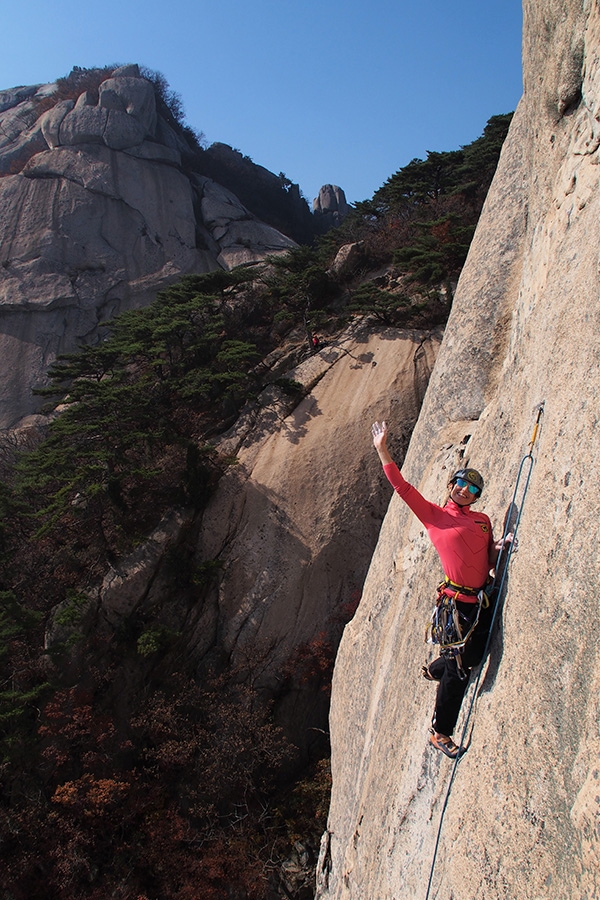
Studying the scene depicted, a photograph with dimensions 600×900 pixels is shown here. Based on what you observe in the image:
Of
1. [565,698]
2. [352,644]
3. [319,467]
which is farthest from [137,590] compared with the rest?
[565,698]

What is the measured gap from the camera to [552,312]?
4.48 m

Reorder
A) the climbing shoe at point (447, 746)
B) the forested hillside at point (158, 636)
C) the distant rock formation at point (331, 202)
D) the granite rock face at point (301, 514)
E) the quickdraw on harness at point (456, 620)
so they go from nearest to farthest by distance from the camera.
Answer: the quickdraw on harness at point (456, 620) → the climbing shoe at point (447, 746) → the forested hillside at point (158, 636) → the granite rock face at point (301, 514) → the distant rock formation at point (331, 202)

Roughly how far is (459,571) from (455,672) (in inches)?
31.8

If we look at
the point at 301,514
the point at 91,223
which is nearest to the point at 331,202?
the point at 91,223

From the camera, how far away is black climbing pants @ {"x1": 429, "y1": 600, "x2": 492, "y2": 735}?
4.04 meters

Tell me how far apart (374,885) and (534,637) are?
13.9 feet

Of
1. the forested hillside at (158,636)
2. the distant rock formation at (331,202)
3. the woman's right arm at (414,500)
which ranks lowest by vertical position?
the forested hillside at (158,636)

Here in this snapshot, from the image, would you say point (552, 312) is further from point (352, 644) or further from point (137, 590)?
point (137, 590)

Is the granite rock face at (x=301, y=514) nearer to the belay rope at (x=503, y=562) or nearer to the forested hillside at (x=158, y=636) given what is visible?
the forested hillside at (x=158, y=636)

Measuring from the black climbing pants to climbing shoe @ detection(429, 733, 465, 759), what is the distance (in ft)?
0.17

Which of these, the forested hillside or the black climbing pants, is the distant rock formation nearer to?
the forested hillside

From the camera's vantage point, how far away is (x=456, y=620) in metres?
3.99

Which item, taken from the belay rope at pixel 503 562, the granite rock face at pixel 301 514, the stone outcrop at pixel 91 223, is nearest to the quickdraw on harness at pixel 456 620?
the belay rope at pixel 503 562

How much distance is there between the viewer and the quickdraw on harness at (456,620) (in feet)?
13.1
